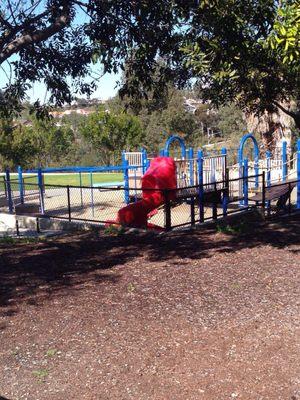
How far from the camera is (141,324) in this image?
17.3ft

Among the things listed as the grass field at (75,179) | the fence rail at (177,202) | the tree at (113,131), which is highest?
the tree at (113,131)

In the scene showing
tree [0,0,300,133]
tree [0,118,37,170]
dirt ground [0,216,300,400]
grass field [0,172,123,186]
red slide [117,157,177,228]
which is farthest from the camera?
tree [0,118,37,170]

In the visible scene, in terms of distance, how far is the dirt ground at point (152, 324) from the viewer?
406 cm

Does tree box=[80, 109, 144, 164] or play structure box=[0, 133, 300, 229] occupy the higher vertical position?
tree box=[80, 109, 144, 164]

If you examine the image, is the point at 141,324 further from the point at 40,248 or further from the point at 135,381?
the point at 40,248

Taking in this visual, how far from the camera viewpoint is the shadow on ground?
22.0 feet

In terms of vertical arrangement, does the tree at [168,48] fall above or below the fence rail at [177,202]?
above

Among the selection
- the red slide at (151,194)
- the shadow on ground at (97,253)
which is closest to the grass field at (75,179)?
the red slide at (151,194)

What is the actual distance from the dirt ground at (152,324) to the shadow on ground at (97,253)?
1.4 inches

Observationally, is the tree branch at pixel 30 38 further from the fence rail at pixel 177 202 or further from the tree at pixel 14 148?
the tree at pixel 14 148

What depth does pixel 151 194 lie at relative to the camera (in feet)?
44.8

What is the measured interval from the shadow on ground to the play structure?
132 centimetres

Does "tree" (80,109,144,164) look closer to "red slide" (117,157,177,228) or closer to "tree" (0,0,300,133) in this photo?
"red slide" (117,157,177,228)

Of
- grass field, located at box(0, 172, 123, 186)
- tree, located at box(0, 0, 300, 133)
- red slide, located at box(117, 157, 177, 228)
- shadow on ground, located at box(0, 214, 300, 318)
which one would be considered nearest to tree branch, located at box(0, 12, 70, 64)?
tree, located at box(0, 0, 300, 133)
